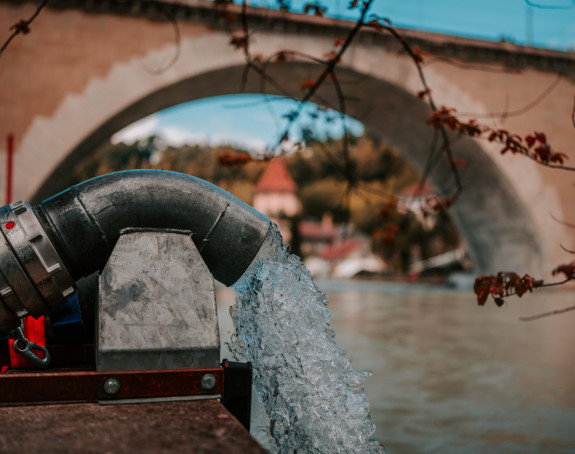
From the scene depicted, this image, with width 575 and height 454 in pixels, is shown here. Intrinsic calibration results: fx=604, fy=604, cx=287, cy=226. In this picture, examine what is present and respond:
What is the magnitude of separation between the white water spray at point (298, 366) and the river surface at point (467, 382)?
0.68 metres

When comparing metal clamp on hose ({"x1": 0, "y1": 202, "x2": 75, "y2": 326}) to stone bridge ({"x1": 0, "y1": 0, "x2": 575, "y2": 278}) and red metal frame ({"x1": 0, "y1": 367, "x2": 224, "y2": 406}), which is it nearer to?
red metal frame ({"x1": 0, "y1": 367, "x2": 224, "y2": 406})

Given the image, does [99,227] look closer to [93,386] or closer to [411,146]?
[93,386]

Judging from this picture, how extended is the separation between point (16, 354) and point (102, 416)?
45 cm

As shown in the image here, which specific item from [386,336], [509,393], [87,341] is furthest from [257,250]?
[386,336]

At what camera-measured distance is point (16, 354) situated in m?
1.51

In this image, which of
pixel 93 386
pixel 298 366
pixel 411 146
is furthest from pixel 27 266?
pixel 411 146

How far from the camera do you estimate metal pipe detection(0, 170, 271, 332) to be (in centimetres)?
146

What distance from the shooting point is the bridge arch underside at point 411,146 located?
12062mm

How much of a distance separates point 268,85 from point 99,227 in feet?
41.3

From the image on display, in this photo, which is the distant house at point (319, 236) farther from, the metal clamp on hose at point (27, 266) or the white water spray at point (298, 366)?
the metal clamp on hose at point (27, 266)

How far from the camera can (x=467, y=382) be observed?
18.7 feet

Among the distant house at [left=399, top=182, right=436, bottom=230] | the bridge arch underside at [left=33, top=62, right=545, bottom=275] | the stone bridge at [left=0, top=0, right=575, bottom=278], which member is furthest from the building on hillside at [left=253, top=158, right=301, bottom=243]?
the stone bridge at [left=0, top=0, right=575, bottom=278]

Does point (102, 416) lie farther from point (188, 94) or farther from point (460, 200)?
point (460, 200)

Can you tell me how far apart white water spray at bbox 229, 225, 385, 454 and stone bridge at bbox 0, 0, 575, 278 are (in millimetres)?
7700
